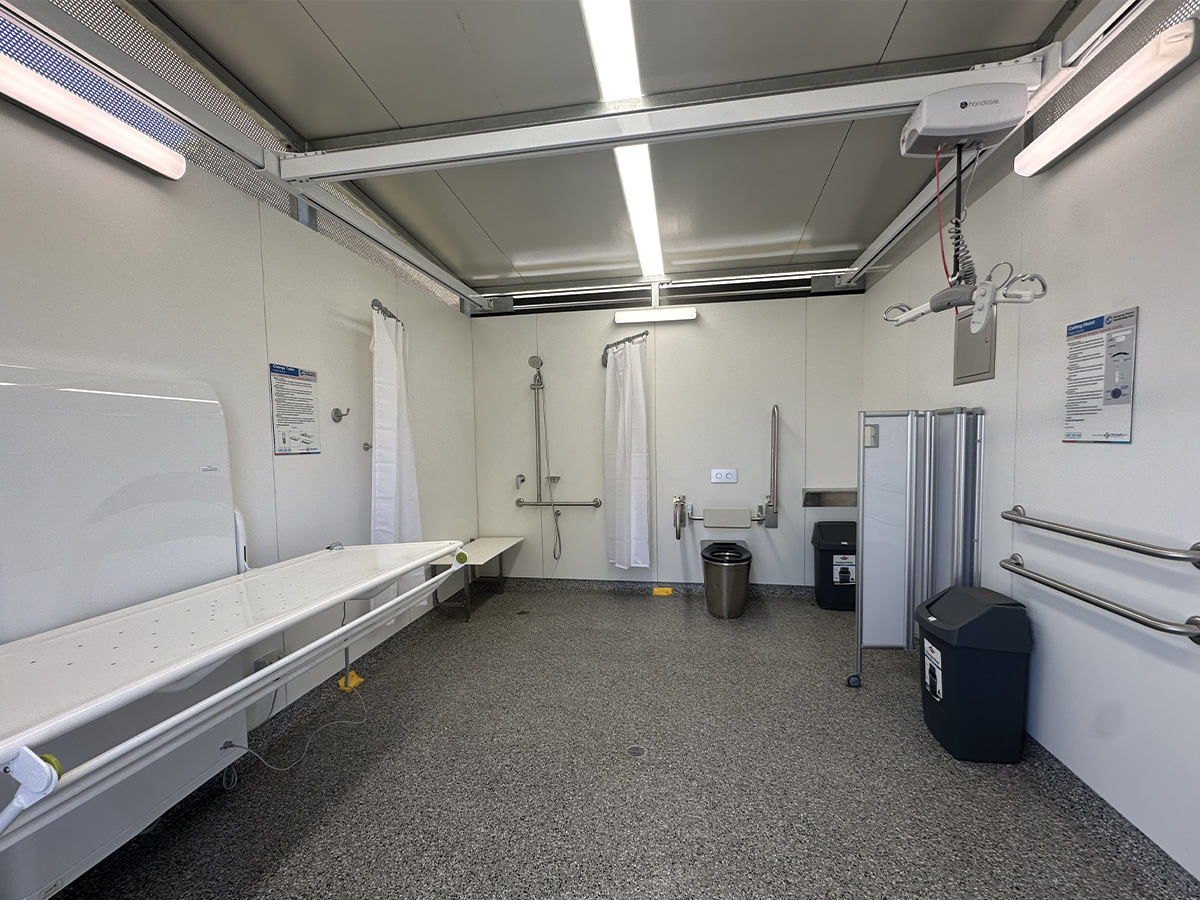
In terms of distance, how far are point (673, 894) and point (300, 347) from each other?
8.65 ft

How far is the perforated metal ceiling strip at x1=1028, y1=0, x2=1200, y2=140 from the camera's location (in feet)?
3.85

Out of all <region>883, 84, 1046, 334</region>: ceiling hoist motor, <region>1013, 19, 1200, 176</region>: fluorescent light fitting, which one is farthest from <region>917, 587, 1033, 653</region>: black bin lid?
<region>1013, 19, 1200, 176</region>: fluorescent light fitting

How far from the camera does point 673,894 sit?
126cm

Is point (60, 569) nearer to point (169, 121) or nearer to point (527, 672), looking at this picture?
point (169, 121)

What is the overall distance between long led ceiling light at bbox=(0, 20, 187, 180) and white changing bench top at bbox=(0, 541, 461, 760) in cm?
148

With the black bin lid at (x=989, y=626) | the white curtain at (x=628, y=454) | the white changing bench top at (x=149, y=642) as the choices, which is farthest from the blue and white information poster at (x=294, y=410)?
the black bin lid at (x=989, y=626)

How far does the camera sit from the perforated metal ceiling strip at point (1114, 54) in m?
1.17

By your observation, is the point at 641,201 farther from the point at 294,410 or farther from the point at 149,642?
the point at 149,642

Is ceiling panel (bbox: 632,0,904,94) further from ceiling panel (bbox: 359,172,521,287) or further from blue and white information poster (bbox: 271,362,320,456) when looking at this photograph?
blue and white information poster (bbox: 271,362,320,456)

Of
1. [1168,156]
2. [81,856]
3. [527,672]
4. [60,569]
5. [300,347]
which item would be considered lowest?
[527,672]

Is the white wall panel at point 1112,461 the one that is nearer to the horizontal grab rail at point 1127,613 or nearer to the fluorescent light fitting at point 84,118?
the horizontal grab rail at point 1127,613

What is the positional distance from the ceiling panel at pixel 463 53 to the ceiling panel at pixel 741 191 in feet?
1.99

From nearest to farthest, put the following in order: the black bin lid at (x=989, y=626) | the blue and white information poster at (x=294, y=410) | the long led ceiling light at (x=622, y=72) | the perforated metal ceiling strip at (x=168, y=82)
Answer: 1. the perforated metal ceiling strip at (x=168, y=82)
2. the long led ceiling light at (x=622, y=72)
3. the black bin lid at (x=989, y=626)
4. the blue and white information poster at (x=294, y=410)

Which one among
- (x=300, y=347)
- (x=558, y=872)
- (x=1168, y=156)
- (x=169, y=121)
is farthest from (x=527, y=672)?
(x=1168, y=156)
